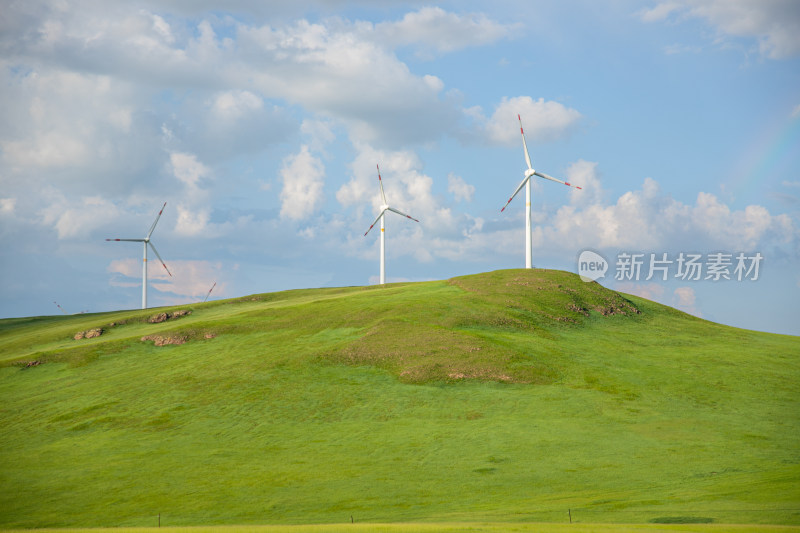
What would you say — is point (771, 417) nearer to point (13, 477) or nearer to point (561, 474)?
point (561, 474)

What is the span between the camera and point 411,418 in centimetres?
6894

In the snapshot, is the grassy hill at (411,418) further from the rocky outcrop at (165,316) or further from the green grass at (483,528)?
the rocky outcrop at (165,316)

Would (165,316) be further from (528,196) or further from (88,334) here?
(528,196)

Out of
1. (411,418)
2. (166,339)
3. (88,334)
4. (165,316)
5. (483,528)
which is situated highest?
(165,316)

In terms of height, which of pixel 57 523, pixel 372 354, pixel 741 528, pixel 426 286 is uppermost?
pixel 426 286

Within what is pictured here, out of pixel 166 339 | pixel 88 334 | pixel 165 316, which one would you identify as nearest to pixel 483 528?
pixel 166 339

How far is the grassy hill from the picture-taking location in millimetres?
49000

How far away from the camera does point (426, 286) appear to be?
130000 mm

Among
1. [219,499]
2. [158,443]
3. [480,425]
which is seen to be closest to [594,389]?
[480,425]

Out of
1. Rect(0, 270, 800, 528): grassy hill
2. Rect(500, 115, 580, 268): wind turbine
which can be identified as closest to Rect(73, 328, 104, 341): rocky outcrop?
Rect(0, 270, 800, 528): grassy hill

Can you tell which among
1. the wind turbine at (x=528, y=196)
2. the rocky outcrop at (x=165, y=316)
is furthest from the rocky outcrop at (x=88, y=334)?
the wind turbine at (x=528, y=196)

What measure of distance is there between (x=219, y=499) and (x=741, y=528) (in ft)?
128

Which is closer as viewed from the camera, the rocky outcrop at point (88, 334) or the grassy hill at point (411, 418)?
the grassy hill at point (411, 418)

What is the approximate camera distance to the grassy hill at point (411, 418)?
1929 inches
